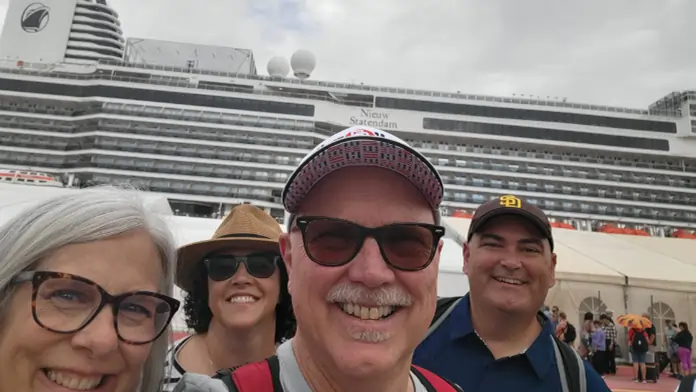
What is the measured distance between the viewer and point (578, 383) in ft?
5.59

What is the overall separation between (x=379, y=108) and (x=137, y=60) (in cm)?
2812

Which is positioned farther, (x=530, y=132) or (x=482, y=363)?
(x=530, y=132)

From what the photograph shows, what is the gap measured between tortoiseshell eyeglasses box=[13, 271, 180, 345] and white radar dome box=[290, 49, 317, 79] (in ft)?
158

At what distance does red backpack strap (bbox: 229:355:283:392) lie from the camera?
930mm

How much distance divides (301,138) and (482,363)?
36.4m

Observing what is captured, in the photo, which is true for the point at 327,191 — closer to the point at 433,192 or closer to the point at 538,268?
the point at 433,192

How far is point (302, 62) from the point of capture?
1850 inches

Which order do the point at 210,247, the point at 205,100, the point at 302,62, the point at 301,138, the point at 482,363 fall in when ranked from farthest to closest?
the point at 302,62, the point at 205,100, the point at 301,138, the point at 210,247, the point at 482,363

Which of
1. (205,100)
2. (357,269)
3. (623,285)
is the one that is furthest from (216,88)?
(357,269)

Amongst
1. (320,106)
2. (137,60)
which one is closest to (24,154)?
(137,60)

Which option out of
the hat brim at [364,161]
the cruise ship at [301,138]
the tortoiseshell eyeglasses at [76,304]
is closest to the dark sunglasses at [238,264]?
the tortoiseshell eyeglasses at [76,304]

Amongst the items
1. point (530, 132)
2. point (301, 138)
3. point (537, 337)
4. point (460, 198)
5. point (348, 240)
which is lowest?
point (537, 337)

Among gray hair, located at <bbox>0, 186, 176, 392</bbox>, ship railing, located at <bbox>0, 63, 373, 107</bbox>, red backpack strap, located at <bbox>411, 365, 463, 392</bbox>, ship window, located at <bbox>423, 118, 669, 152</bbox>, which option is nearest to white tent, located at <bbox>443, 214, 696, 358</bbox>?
red backpack strap, located at <bbox>411, 365, 463, 392</bbox>

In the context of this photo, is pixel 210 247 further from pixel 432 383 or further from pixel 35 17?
pixel 35 17
